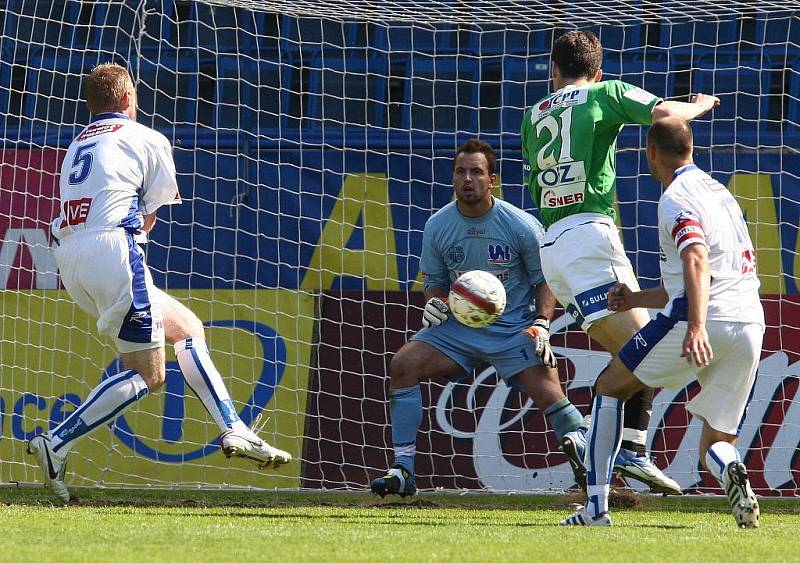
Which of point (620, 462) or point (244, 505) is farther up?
point (620, 462)

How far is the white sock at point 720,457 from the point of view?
472 centimetres

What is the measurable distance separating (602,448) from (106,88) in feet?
9.11

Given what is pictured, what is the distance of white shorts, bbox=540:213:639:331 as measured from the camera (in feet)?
17.4

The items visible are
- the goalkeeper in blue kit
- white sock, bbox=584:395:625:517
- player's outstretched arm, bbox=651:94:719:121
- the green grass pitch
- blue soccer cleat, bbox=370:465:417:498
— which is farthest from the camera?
the goalkeeper in blue kit

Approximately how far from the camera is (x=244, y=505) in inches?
246

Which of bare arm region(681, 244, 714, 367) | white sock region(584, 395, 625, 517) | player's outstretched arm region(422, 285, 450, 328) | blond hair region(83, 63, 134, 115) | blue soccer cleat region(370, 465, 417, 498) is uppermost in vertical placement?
blond hair region(83, 63, 134, 115)

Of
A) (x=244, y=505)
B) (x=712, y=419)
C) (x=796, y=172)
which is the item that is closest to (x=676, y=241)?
(x=712, y=419)

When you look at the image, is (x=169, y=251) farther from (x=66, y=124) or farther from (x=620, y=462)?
(x=620, y=462)

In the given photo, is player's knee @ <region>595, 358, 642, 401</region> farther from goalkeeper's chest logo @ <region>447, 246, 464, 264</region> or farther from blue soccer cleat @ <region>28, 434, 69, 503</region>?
blue soccer cleat @ <region>28, 434, 69, 503</region>

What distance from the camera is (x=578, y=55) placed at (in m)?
5.60

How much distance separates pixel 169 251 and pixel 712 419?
13.2 feet

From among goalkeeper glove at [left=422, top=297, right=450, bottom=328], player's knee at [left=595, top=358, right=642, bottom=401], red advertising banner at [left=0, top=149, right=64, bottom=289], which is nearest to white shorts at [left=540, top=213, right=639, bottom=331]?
player's knee at [left=595, top=358, right=642, bottom=401]

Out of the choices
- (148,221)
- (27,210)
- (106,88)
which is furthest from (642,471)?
(27,210)

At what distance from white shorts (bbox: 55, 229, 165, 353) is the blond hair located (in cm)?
65
